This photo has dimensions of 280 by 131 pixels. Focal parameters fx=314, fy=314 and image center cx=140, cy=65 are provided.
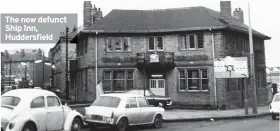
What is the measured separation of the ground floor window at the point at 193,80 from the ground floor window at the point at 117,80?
411cm

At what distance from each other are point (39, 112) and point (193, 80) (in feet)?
56.1

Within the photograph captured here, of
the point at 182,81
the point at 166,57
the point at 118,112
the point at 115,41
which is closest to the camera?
the point at 118,112

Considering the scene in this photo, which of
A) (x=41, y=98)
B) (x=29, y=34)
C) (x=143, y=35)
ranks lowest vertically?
(x=41, y=98)

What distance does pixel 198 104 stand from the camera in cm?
2481

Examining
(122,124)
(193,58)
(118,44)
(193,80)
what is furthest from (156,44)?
(122,124)

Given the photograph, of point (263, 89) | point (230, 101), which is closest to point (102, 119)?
point (230, 101)

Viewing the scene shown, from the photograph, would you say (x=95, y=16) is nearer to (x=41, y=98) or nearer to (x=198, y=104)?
(x=198, y=104)

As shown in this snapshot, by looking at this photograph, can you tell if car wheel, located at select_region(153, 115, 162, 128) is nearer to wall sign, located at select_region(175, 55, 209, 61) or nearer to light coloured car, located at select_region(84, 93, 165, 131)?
light coloured car, located at select_region(84, 93, 165, 131)

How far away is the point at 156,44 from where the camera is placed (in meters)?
26.2

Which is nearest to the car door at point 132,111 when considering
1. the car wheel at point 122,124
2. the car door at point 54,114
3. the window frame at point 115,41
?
the car wheel at point 122,124

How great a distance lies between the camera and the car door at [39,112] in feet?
32.4

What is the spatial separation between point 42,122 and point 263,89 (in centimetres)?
2682

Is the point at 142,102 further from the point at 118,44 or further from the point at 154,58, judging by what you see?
the point at 118,44

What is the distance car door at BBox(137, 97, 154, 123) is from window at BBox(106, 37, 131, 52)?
1284 cm
